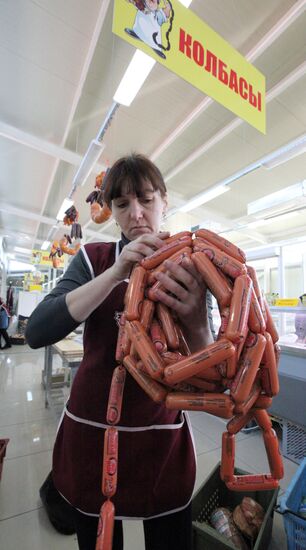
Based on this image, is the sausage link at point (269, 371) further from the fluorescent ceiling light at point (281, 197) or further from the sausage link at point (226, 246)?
the fluorescent ceiling light at point (281, 197)

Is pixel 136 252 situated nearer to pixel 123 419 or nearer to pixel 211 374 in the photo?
pixel 211 374

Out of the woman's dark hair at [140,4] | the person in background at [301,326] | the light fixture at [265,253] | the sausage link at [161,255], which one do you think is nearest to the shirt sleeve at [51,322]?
the sausage link at [161,255]

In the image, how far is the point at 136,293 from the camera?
575 mm

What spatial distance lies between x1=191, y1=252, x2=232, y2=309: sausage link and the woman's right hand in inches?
3.8

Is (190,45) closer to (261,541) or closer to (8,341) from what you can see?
(261,541)

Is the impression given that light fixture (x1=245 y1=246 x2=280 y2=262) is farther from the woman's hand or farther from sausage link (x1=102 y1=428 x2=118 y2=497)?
sausage link (x1=102 y1=428 x2=118 y2=497)

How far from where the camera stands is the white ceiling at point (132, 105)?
2375 mm

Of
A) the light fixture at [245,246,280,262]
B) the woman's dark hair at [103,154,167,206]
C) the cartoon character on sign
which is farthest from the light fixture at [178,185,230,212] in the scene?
the woman's dark hair at [103,154,167,206]

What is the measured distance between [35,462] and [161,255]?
8.07 feet

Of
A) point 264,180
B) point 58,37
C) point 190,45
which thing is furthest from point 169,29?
point 264,180

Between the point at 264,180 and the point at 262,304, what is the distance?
5.87 meters

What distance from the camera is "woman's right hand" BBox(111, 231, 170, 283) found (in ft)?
1.93

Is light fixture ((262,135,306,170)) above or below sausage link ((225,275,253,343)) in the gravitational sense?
above

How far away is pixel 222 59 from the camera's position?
1614mm
